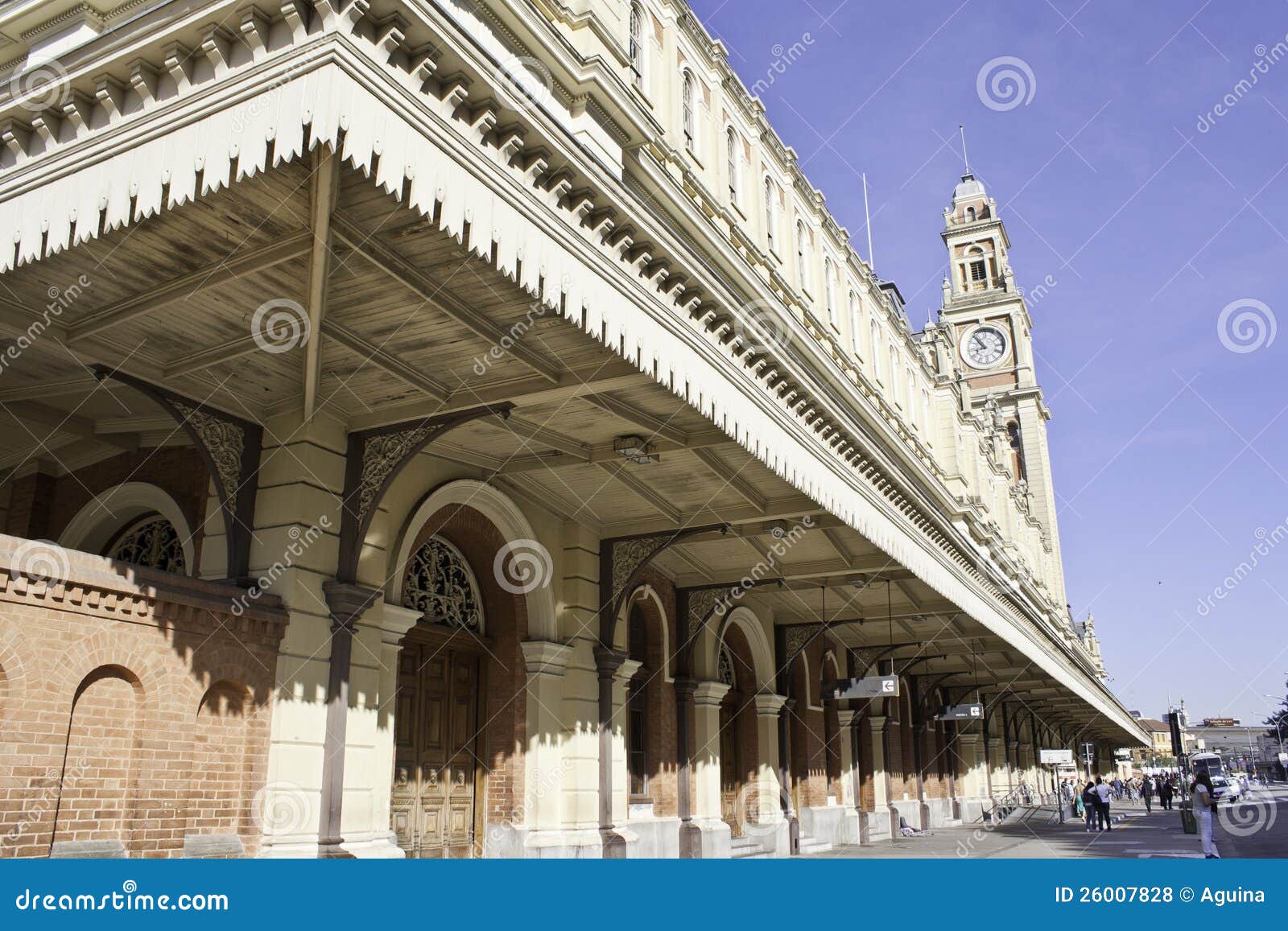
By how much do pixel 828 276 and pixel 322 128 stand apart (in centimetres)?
1479

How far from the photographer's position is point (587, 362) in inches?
313

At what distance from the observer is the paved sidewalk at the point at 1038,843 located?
1842 centimetres

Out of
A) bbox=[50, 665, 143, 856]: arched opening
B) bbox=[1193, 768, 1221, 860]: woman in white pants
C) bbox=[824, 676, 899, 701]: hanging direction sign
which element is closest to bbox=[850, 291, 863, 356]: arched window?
bbox=[824, 676, 899, 701]: hanging direction sign

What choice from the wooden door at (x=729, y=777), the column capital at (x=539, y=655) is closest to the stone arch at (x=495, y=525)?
the column capital at (x=539, y=655)

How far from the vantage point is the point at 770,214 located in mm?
15883

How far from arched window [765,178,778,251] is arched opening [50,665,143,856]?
426 inches

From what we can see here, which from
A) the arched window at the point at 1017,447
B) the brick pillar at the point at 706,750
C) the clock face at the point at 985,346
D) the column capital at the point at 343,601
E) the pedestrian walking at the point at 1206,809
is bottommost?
the pedestrian walking at the point at 1206,809

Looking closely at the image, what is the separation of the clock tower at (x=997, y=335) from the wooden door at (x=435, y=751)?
198 ft

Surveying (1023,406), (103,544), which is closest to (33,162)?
(103,544)

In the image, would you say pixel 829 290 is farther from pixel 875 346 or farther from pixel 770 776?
pixel 770 776

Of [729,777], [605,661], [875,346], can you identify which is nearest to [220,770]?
[605,661]

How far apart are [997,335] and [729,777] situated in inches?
2304

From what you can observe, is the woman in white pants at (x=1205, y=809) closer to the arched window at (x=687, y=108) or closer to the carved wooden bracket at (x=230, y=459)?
the arched window at (x=687, y=108)

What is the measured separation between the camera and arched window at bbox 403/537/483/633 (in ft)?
36.1
